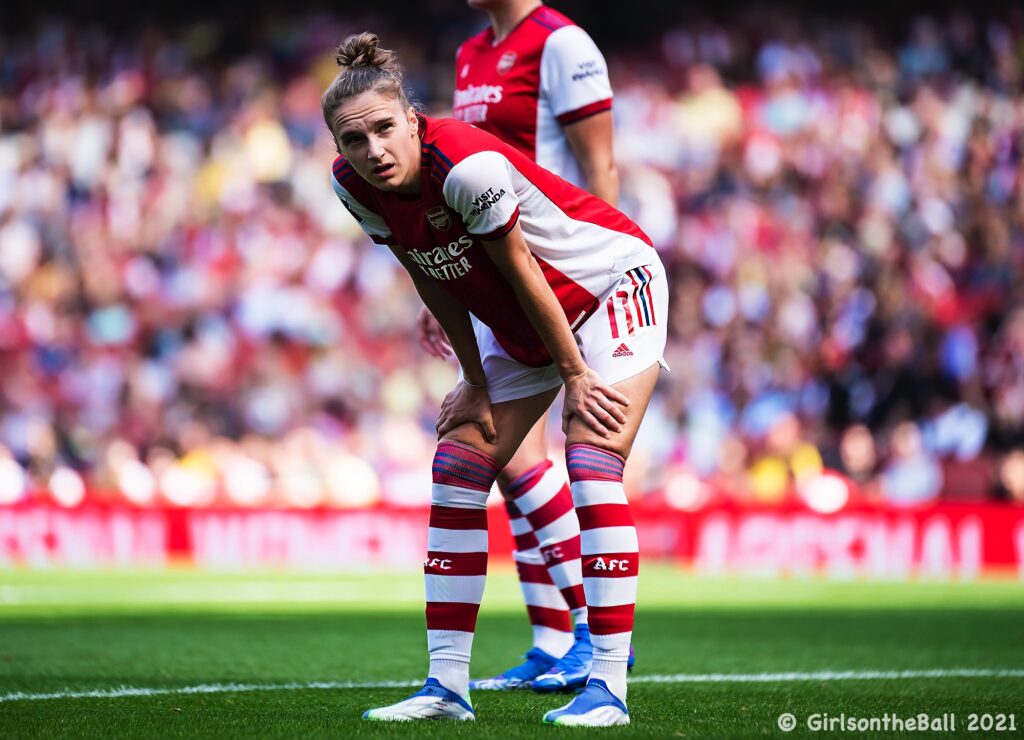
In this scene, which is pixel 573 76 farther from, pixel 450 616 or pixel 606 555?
pixel 450 616

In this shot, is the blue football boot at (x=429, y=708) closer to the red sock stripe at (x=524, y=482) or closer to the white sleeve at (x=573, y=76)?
the red sock stripe at (x=524, y=482)

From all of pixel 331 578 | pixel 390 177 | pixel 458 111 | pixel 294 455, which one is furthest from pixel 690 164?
pixel 390 177

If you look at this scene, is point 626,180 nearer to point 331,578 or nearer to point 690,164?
point 690,164

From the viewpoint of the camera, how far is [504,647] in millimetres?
7000

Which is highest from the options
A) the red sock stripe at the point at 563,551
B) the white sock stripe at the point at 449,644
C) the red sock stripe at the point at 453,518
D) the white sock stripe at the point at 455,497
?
the white sock stripe at the point at 455,497

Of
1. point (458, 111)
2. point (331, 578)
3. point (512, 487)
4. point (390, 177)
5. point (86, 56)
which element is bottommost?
point (331, 578)

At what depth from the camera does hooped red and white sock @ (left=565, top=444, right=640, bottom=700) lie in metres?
4.05

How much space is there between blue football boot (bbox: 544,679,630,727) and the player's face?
1.59m

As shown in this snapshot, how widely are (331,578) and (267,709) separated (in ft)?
29.3

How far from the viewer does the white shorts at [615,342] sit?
14.3ft

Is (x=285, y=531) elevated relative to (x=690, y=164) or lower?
lower

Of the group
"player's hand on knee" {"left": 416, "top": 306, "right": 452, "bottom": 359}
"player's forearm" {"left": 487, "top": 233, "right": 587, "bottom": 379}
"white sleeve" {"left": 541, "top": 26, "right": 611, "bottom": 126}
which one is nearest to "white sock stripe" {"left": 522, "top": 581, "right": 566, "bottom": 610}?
"player's hand on knee" {"left": 416, "top": 306, "right": 452, "bottom": 359}

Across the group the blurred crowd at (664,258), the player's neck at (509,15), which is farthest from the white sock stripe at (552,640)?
the blurred crowd at (664,258)

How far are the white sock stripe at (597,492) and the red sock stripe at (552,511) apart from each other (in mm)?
1185
